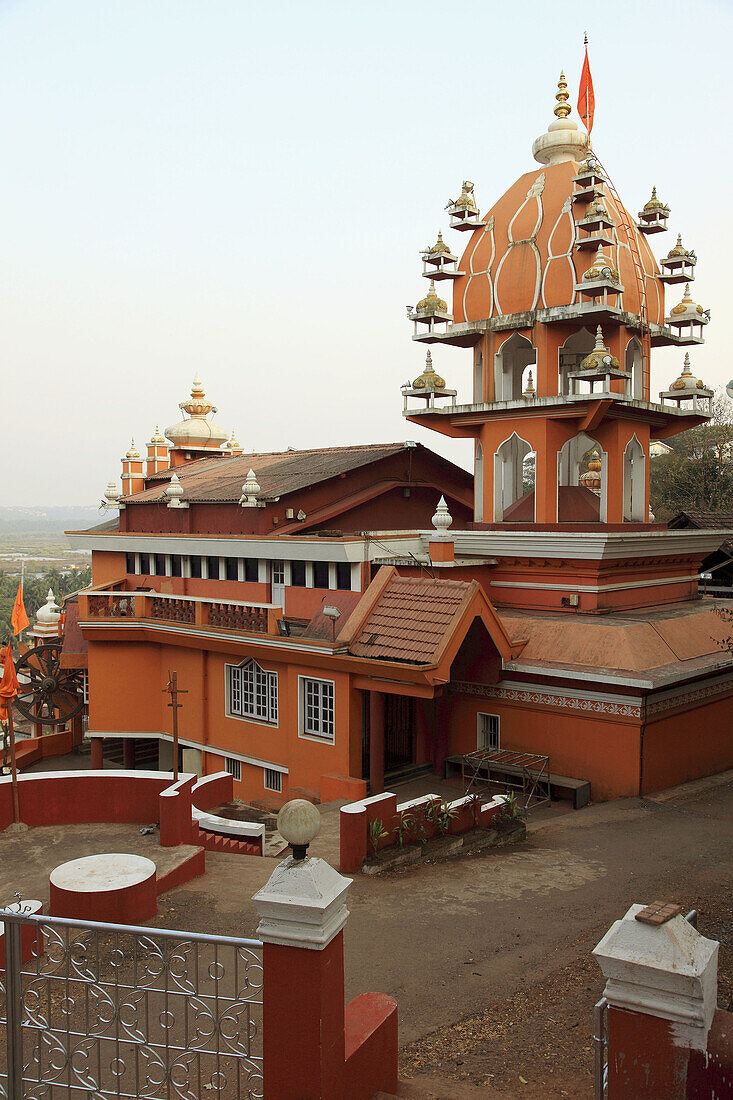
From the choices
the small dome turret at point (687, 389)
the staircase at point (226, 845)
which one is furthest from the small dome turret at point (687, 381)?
the staircase at point (226, 845)

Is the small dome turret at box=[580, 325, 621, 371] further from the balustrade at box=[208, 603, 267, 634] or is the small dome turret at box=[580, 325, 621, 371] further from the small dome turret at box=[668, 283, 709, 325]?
the balustrade at box=[208, 603, 267, 634]

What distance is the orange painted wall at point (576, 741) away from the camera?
→ 48.8ft

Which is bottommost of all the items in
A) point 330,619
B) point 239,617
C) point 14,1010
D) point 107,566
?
point 14,1010

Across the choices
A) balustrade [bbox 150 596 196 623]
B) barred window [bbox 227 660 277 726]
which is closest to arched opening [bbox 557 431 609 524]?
barred window [bbox 227 660 277 726]

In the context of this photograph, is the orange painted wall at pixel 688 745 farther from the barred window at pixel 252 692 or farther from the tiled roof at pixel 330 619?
the barred window at pixel 252 692

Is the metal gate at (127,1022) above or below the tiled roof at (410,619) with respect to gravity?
below

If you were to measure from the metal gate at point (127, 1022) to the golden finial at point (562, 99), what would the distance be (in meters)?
19.4

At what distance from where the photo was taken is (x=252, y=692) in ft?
63.5

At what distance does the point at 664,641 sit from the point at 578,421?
514cm

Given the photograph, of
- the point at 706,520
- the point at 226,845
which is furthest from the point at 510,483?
the point at 226,845

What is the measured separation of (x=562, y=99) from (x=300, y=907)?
2026 cm

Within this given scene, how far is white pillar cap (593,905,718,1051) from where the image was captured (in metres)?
3.98

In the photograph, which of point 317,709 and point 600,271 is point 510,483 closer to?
point 600,271

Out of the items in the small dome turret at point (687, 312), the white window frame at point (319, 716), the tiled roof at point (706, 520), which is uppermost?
the small dome turret at point (687, 312)
